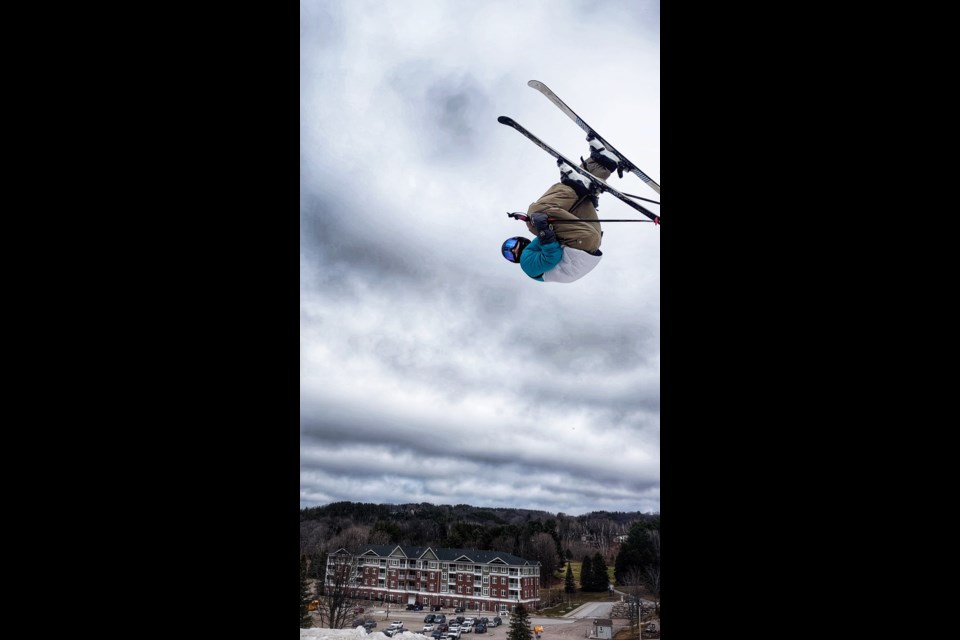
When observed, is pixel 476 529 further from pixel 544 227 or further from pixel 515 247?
pixel 544 227

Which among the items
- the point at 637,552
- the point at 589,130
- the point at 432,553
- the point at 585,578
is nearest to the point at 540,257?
the point at 589,130

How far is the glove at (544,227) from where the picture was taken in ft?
29.9

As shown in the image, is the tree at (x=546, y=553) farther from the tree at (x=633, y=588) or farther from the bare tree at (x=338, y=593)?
the bare tree at (x=338, y=593)

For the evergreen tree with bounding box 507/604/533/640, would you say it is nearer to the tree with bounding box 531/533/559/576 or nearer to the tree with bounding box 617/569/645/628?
the tree with bounding box 531/533/559/576

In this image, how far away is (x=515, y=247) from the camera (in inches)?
366

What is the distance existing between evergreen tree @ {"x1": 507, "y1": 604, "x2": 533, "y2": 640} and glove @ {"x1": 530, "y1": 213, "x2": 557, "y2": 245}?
42.7 feet

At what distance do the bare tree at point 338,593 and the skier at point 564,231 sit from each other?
14.6 metres

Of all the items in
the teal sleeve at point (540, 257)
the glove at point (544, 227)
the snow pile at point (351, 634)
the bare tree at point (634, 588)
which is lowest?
the snow pile at point (351, 634)

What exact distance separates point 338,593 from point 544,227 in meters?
15.3

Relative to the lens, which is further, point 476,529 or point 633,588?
point 476,529

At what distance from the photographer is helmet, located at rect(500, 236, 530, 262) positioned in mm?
9250

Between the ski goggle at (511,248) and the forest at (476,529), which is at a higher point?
the ski goggle at (511,248)

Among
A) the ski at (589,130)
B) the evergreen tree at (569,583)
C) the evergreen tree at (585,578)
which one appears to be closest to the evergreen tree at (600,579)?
the evergreen tree at (585,578)
